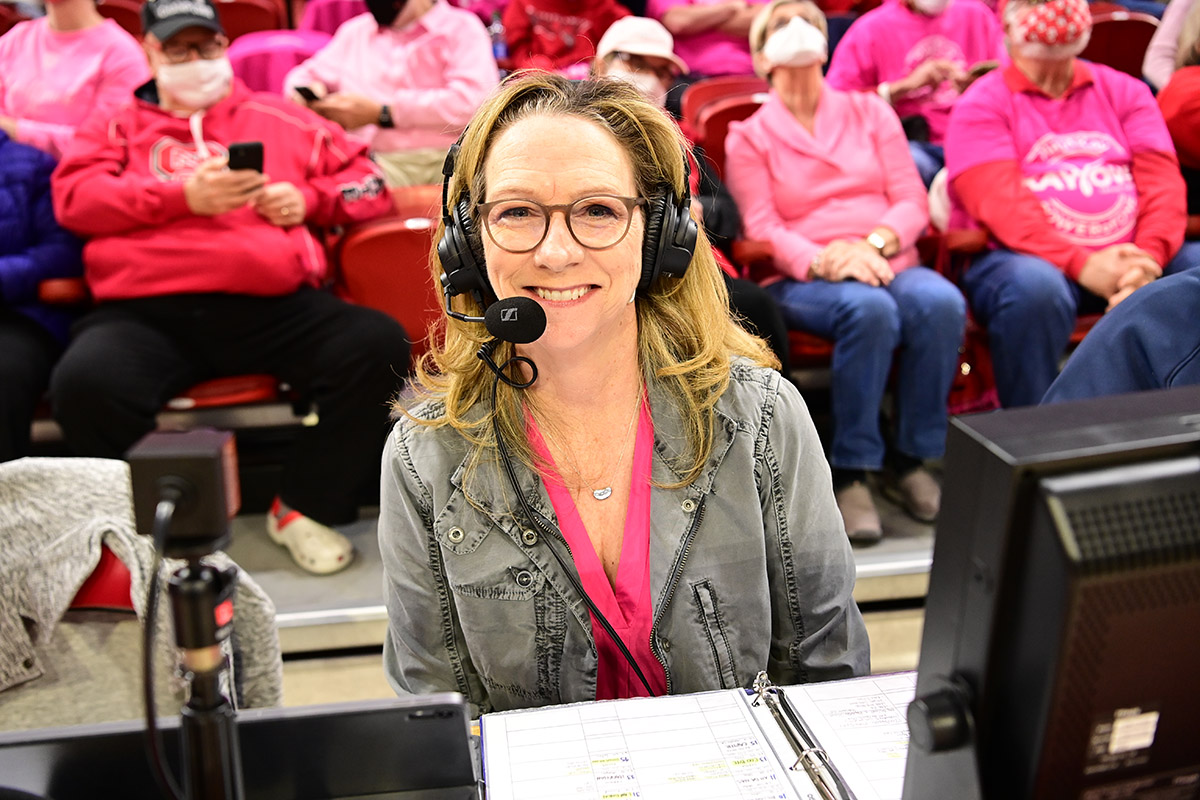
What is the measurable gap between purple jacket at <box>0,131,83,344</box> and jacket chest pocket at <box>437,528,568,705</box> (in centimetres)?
184

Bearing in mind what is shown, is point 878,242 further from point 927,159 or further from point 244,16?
point 244,16

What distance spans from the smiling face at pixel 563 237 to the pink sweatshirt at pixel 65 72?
221cm

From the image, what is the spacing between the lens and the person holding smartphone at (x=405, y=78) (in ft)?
9.78

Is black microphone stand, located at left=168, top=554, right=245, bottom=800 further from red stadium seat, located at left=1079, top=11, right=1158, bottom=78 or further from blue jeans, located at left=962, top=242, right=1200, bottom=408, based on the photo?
red stadium seat, located at left=1079, top=11, right=1158, bottom=78

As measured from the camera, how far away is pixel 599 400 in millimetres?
1188

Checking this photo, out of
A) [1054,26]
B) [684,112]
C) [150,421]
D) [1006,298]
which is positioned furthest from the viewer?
[684,112]

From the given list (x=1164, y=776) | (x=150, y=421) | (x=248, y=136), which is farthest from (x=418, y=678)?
(x=248, y=136)

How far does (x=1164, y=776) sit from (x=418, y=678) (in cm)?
79

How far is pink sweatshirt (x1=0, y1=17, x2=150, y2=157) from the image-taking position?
9.27 ft

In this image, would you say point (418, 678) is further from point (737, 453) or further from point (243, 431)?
point (243, 431)

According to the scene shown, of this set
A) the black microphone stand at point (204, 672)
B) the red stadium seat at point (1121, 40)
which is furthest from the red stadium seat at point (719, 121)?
the black microphone stand at point (204, 672)

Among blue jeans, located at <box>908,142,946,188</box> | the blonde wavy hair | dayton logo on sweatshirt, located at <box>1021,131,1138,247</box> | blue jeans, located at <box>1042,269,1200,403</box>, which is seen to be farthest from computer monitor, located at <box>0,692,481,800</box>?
blue jeans, located at <box>908,142,946,188</box>

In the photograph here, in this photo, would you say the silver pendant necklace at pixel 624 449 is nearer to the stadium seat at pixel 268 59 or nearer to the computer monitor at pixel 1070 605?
the computer monitor at pixel 1070 605

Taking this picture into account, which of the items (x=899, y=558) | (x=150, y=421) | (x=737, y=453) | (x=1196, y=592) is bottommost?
(x=899, y=558)
